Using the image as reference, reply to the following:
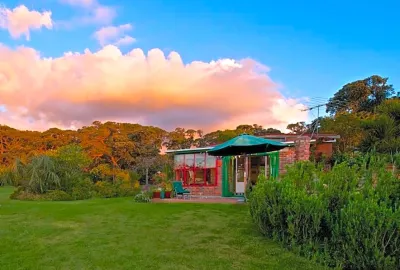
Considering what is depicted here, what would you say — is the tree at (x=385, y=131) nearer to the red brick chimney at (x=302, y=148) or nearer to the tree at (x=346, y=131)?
the red brick chimney at (x=302, y=148)

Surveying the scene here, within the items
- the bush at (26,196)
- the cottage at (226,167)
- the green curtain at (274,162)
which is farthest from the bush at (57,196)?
the green curtain at (274,162)

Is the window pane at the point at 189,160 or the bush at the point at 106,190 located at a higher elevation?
the window pane at the point at 189,160

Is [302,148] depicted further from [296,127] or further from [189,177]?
[296,127]

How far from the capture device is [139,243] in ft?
17.3

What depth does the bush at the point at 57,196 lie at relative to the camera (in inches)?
519

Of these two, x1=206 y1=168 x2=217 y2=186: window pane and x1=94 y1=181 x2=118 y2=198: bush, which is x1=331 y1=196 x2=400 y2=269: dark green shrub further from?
x1=206 y1=168 x2=217 y2=186: window pane

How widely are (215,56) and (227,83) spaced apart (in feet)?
10.0

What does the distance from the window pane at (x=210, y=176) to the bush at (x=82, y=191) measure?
19.3 ft

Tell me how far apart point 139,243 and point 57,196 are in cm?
944

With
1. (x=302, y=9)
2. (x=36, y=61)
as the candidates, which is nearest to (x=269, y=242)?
(x=302, y=9)

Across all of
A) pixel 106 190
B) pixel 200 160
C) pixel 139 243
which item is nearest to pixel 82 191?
pixel 106 190

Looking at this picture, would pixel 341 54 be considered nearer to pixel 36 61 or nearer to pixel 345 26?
pixel 345 26

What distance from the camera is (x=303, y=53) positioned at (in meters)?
13.1

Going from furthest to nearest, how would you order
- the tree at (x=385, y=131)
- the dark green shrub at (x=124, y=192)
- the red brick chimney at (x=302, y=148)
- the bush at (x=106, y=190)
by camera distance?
the dark green shrub at (x=124, y=192)
the bush at (x=106, y=190)
the red brick chimney at (x=302, y=148)
the tree at (x=385, y=131)
